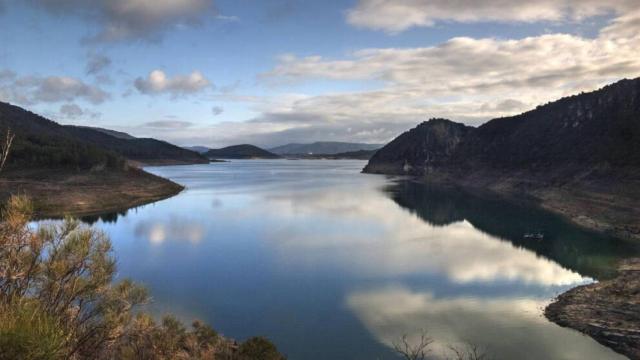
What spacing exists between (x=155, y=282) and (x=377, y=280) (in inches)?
708

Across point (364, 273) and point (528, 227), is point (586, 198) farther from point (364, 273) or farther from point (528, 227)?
point (364, 273)

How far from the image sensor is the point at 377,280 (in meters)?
37.7

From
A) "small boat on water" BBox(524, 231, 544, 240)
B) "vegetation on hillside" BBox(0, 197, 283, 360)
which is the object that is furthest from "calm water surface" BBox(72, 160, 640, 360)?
"vegetation on hillside" BBox(0, 197, 283, 360)

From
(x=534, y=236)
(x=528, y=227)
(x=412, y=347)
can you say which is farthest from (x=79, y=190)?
(x=528, y=227)

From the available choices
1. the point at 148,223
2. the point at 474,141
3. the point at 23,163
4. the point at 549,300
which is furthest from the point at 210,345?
the point at 474,141

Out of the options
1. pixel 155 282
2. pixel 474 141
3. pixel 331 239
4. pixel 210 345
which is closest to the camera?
pixel 210 345

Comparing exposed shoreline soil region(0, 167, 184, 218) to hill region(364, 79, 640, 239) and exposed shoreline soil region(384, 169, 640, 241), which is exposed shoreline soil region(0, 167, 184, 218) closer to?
exposed shoreline soil region(384, 169, 640, 241)

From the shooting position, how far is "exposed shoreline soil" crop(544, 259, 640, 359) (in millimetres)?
25234

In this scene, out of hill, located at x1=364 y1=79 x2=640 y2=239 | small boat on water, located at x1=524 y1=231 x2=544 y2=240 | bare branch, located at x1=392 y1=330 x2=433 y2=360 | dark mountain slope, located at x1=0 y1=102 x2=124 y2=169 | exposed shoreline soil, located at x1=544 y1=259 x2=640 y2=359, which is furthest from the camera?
dark mountain slope, located at x1=0 y1=102 x2=124 y2=169

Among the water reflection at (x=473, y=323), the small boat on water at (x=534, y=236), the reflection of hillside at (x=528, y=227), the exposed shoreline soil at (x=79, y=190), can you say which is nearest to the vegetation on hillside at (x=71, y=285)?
the water reflection at (x=473, y=323)

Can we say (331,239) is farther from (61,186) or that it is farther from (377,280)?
(61,186)

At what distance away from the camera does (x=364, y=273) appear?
3997 cm

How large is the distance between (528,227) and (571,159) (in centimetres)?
4387

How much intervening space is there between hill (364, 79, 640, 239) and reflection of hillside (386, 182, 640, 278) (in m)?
4.63
